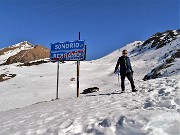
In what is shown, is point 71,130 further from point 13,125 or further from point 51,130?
point 13,125

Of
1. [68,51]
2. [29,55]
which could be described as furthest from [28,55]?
[68,51]

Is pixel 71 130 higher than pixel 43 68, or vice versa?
pixel 43 68

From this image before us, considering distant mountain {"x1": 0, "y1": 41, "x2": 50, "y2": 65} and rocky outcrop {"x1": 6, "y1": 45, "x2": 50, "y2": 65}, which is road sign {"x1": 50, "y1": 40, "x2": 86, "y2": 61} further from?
rocky outcrop {"x1": 6, "y1": 45, "x2": 50, "y2": 65}

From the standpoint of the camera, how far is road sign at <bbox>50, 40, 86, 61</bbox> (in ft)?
56.3

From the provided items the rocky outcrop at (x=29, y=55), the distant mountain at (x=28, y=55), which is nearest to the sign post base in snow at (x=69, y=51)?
the distant mountain at (x=28, y=55)

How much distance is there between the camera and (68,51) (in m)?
17.9

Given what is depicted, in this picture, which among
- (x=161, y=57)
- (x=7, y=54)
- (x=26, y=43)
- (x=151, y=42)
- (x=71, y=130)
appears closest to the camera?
(x=71, y=130)

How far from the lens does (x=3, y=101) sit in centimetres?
2623

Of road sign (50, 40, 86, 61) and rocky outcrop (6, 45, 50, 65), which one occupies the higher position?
rocky outcrop (6, 45, 50, 65)

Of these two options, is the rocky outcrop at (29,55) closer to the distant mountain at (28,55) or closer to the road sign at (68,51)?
the distant mountain at (28,55)

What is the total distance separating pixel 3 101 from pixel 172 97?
1972 centimetres

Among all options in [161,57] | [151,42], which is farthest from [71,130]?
[151,42]

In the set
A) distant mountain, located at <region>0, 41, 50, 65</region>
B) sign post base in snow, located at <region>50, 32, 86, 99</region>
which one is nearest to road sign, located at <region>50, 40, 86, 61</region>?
sign post base in snow, located at <region>50, 32, 86, 99</region>

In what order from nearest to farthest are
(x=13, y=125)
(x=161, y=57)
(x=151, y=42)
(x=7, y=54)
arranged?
(x=13, y=125)
(x=161, y=57)
(x=151, y=42)
(x=7, y=54)
